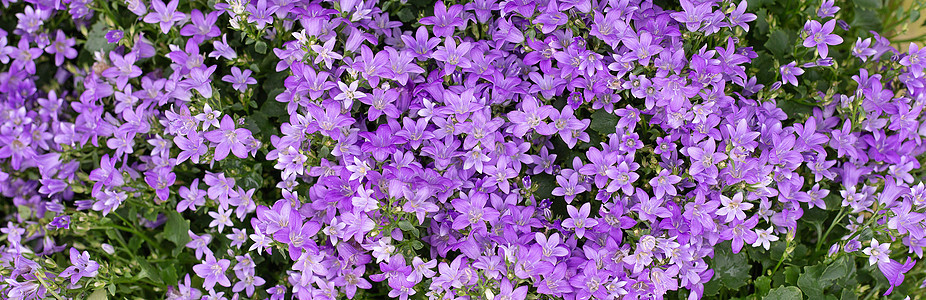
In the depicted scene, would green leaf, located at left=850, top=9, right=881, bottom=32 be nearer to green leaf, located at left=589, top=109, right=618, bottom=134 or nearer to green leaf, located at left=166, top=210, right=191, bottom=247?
green leaf, located at left=589, top=109, right=618, bottom=134

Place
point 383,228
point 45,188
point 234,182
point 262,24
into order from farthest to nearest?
point 45,188
point 234,182
point 262,24
point 383,228

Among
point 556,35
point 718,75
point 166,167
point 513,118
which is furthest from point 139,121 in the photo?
point 718,75

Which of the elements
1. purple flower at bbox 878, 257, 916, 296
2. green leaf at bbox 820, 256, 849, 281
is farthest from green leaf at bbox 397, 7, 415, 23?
purple flower at bbox 878, 257, 916, 296

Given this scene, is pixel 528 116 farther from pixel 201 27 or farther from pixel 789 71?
pixel 201 27

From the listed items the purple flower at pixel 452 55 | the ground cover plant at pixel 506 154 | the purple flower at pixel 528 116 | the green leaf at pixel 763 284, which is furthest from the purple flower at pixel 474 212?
the green leaf at pixel 763 284

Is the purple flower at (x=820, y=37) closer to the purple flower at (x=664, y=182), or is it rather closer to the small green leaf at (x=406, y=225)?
the purple flower at (x=664, y=182)

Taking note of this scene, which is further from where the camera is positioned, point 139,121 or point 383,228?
point 139,121

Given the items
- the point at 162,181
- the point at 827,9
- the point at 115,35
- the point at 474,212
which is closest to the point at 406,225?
the point at 474,212

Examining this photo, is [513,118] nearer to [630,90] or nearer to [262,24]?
[630,90]
